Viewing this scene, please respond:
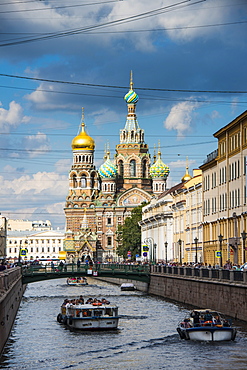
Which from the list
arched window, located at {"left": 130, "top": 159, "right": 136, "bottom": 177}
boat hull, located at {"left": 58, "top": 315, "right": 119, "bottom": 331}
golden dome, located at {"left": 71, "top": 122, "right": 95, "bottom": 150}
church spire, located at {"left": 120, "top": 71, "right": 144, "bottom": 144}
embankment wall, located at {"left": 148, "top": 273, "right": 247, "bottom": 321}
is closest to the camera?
embankment wall, located at {"left": 148, "top": 273, "right": 247, "bottom": 321}

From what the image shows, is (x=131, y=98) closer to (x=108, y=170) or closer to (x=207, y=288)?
(x=108, y=170)

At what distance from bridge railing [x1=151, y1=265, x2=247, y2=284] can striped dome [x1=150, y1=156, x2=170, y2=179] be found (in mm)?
109214

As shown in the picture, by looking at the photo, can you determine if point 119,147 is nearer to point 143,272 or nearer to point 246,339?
point 143,272

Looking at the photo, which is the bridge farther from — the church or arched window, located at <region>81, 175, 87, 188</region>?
arched window, located at <region>81, 175, 87, 188</region>

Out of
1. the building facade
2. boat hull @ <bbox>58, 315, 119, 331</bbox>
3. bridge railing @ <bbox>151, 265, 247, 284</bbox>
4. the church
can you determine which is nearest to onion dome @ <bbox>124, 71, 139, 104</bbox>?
the church

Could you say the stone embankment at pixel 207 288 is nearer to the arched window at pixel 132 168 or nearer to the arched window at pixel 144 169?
the arched window at pixel 132 168

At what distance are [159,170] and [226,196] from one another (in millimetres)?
107822

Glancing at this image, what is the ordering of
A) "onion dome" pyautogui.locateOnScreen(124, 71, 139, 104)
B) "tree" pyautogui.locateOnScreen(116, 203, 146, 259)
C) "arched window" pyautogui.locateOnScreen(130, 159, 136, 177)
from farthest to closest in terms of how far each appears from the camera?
"onion dome" pyautogui.locateOnScreen(124, 71, 139, 104) → "arched window" pyautogui.locateOnScreen(130, 159, 136, 177) → "tree" pyautogui.locateOnScreen(116, 203, 146, 259)

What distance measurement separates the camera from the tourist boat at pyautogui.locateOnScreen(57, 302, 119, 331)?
45.0 metres

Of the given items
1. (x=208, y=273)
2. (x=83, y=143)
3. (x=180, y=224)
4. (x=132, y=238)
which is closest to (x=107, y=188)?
(x=83, y=143)

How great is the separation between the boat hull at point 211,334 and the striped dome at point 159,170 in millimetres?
144274

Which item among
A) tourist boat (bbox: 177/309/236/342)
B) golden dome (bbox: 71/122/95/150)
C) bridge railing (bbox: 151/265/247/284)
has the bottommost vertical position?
tourist boat (bbox: 177/309/236/342)

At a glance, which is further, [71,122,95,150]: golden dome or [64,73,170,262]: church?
[71,122,95,150]: golden dome

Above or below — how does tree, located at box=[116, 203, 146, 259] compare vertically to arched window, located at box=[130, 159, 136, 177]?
below
